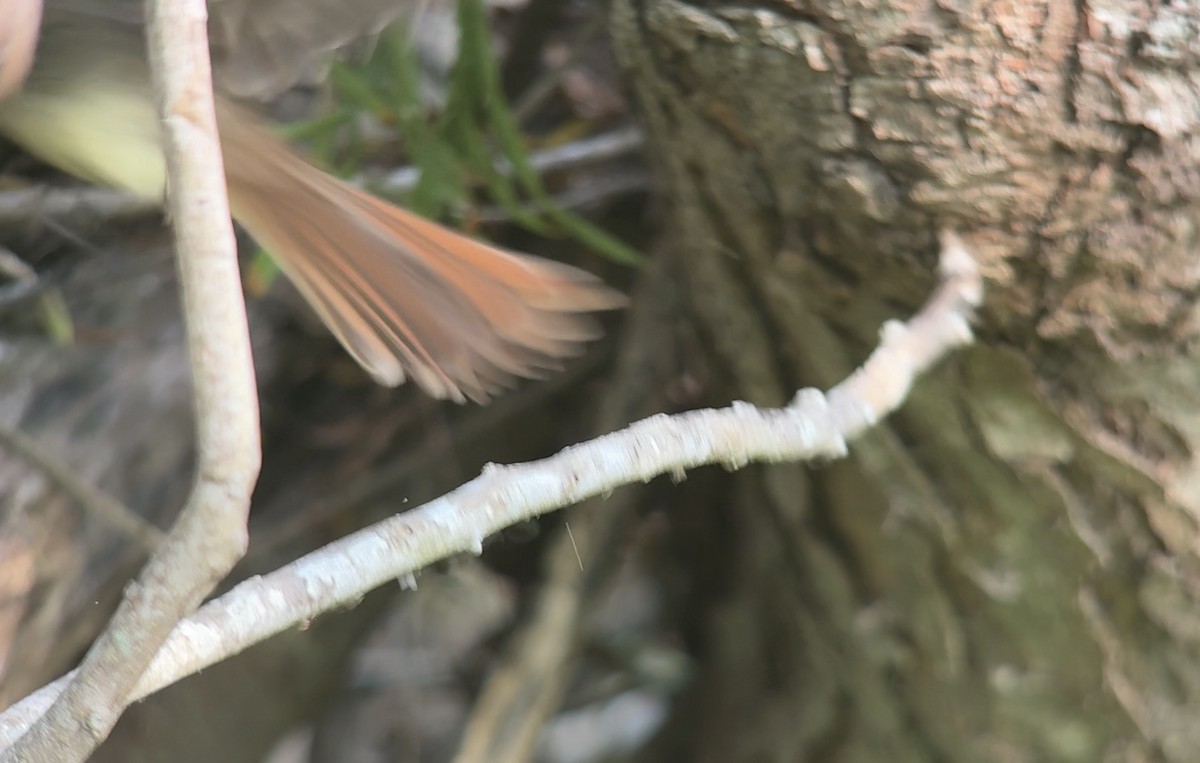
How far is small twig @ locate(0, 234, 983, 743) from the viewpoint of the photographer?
9.6 inches

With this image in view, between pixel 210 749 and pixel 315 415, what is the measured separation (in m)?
0.24

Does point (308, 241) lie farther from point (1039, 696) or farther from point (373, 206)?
point (1039, 696)

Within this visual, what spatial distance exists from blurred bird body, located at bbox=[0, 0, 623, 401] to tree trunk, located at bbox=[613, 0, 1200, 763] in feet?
0.35

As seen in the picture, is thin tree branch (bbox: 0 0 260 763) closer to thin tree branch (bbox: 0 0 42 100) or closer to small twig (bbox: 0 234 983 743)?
small twig (bbox: 0 234 983 743)

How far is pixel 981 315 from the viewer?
0.42 m

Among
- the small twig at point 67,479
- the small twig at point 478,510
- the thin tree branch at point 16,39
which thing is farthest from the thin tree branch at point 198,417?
A: the small twig at point 67,479

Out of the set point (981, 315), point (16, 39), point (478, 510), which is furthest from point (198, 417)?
point (981, 315)

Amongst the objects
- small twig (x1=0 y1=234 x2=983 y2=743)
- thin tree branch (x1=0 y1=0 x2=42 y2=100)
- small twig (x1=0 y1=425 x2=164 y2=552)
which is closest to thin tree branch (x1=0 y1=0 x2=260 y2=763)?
small twig (x1=0 y1=234 x2=983 y2=743)

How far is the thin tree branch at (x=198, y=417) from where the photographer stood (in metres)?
0.22

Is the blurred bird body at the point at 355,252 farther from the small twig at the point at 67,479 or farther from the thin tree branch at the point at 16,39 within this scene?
the small twig at the point at 67,479

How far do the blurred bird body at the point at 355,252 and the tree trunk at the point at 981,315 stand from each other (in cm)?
11

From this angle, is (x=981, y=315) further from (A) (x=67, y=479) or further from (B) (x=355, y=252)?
(A) (x=67, y=479)

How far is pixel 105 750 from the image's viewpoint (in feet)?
2.03

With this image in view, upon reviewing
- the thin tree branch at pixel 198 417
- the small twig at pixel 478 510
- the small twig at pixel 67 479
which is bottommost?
the small twig at pixel 67 479
